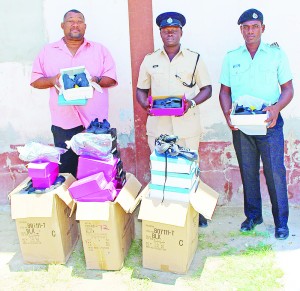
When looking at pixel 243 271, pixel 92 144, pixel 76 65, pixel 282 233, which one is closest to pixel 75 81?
pixel 76 65

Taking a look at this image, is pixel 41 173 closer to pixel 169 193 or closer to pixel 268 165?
pixel 169 193

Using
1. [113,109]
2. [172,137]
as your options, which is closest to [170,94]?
[172,137]

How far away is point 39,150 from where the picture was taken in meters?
3.67

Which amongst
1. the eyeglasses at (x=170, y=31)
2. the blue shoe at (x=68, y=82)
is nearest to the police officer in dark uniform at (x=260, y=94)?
the eyeglasses at (x=170, y=31)

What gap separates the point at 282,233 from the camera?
4.07m

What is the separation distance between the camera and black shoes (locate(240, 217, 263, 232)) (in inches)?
168

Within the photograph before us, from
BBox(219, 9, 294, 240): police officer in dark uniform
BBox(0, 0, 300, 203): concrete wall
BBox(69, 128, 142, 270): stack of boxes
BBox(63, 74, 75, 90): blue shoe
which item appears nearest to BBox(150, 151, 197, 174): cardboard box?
BBox(69, 128, 142, 270): stack of boxes

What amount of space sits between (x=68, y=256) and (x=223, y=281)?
136 cm

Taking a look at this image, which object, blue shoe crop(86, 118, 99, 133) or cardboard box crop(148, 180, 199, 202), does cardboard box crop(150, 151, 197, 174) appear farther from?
blue shoe crop(86, 118, 99, 133)

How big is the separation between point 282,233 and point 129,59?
2.27 metres

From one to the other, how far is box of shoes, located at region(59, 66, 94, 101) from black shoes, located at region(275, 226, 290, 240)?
6.84 ft

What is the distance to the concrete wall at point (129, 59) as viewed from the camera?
4.40 meters

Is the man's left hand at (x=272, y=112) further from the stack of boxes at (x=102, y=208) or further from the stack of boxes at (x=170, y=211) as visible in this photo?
the stack of boxes at (x=102, y=208)

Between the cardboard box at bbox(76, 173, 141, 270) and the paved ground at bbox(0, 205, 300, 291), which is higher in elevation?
the cardboard box at bbox(76, 173, 141, 270)
